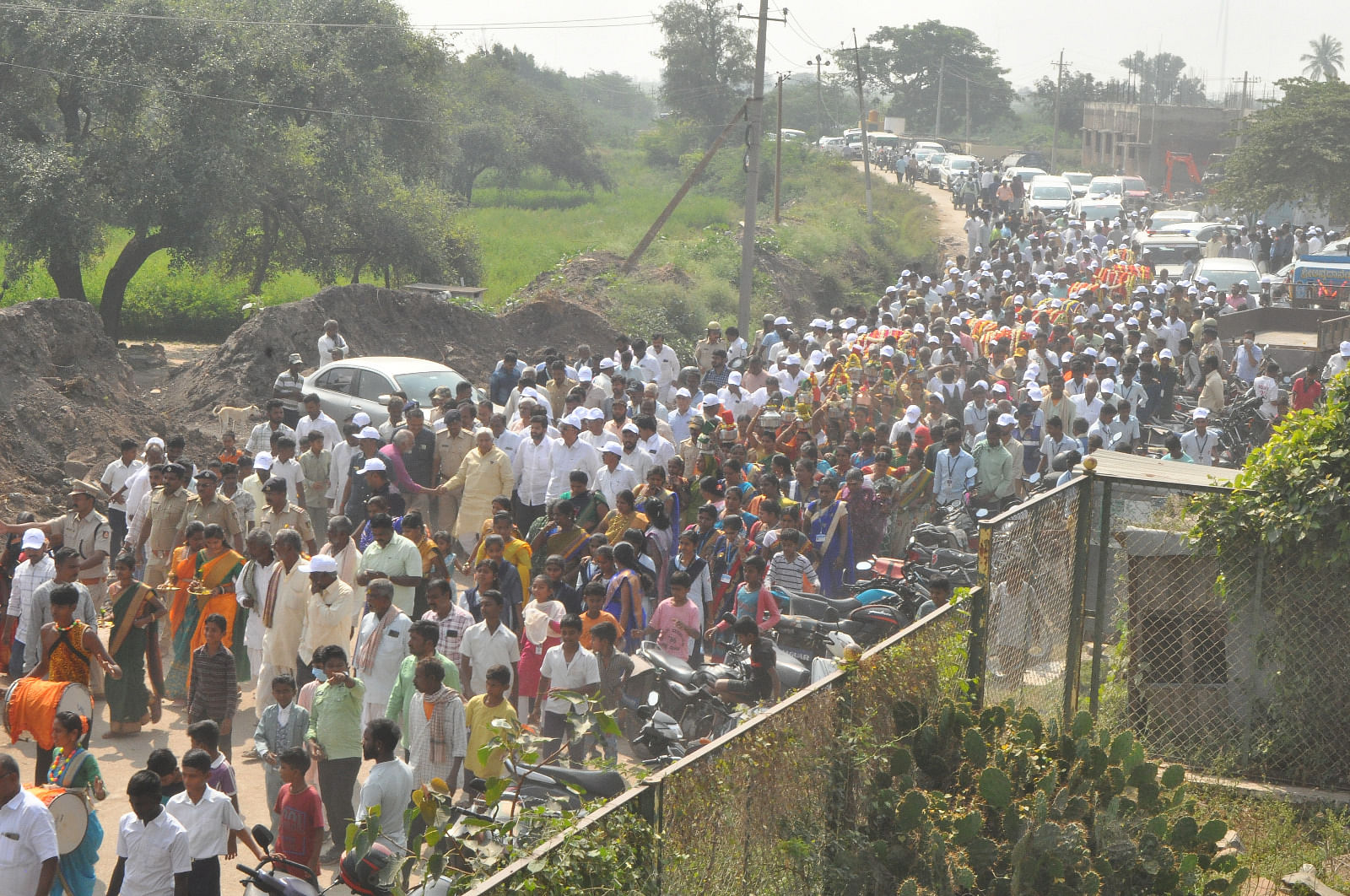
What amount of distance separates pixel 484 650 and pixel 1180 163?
210ft

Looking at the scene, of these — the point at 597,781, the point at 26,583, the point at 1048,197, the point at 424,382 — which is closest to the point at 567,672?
the point at 597,781

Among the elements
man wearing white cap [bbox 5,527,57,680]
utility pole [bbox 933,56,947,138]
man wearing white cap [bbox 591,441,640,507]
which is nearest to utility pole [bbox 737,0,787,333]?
man wearing white cap [bbox 591,441,640,507]

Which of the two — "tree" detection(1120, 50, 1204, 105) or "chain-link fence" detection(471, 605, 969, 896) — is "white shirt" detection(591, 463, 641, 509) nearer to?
"chain-link fence" detection(471, 605, 969, 896)

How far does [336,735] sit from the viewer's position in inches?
280

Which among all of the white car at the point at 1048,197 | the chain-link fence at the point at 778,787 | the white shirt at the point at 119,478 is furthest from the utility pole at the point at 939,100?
the chain-link fence at the point at 778,787

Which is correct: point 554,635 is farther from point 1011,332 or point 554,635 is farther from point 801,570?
point 1011,332

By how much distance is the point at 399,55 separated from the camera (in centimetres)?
3259

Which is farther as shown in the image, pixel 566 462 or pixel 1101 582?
pixel 566 462

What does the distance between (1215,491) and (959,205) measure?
45.0 meters

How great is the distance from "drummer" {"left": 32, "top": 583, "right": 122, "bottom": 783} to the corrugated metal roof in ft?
19.9

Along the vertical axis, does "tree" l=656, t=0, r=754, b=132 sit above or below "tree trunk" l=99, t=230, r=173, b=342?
above

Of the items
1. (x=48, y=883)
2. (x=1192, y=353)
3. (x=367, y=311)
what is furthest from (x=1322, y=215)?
(x=48, y=883)

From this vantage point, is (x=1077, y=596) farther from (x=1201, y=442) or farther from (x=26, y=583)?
(x=1201, y=442)

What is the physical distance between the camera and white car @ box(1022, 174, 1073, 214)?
43.5m
